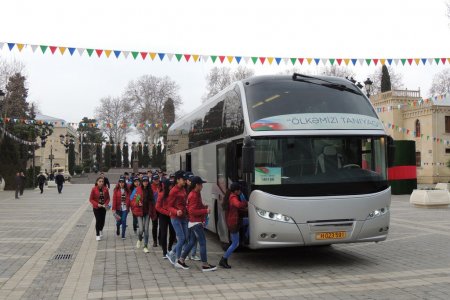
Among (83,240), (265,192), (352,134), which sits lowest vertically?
(83,240)

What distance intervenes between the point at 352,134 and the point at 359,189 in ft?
3.24

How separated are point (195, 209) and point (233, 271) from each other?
132 centimetres

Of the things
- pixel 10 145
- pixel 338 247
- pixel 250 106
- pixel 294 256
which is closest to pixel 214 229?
pixel 294 256

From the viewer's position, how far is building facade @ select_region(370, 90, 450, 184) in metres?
50.9

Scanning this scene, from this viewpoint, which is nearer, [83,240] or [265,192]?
[265,192]

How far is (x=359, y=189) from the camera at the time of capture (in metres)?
9.00

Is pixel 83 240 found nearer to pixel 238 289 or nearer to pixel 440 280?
pixel 238 289

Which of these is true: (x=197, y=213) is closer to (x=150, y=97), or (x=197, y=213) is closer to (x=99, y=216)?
(x=99, y=216)

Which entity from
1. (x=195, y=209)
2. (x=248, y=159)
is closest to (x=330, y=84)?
(x=248, y=159)

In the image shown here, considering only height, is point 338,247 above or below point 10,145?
below

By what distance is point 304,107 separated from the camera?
9297 millimetres

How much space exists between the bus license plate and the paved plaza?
58 centimetres

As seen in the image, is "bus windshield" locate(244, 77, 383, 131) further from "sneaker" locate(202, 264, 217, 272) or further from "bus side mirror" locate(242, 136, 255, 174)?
"sneaker" locate(202, 264, 217, 272)

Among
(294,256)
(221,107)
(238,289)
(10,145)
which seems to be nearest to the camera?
(238,289)
